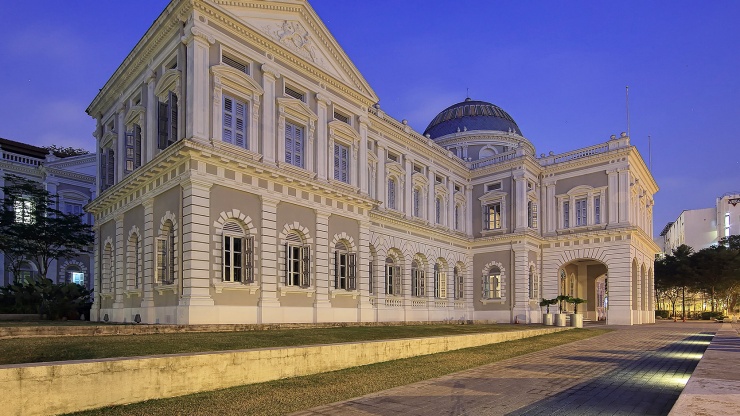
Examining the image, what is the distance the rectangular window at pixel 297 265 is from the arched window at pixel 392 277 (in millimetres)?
10452

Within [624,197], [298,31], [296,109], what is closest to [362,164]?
[296,109]

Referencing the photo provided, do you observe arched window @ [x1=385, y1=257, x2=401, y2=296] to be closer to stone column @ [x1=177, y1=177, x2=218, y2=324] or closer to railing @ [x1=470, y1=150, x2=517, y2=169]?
railing @ [x1=470, y1=150, x2=517, y2=169]

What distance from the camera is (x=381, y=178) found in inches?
1259

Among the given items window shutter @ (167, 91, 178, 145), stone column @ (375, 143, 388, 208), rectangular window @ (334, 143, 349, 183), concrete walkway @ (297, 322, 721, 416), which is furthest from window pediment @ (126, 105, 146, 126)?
concrete walkway @ (297, 322, 721, 416)

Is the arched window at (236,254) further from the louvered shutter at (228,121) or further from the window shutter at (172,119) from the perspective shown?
the window shutter at (172,119)

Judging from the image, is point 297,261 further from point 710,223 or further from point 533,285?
point 710,223

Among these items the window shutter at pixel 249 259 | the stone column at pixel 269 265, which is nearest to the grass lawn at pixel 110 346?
the window shutter at pixel 249 259

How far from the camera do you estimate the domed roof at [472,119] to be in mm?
47969

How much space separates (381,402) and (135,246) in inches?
684

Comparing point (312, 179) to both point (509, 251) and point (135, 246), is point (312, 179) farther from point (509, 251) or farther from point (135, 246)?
point (509, 251)

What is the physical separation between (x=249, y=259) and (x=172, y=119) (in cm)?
602

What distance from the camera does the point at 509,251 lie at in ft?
127

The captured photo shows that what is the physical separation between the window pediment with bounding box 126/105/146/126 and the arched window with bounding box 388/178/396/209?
52.0 ft

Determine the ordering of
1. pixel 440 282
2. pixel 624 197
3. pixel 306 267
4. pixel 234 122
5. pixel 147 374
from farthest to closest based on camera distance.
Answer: pixel 440 282, pixel 624 197, pixel 306 267, pixel 234 122, pixel 147 374
